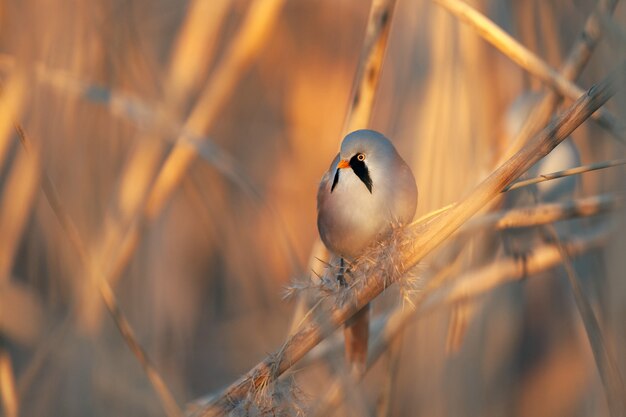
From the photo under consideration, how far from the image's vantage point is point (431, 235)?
1.29 meters

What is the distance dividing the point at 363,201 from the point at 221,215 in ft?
4.01

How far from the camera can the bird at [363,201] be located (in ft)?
5.20

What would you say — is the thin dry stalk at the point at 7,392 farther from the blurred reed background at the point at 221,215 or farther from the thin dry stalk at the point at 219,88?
the thin dry stalk at the point at 219,88

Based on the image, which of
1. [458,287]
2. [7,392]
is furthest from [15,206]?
[458,287]

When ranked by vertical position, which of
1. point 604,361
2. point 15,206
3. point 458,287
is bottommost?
point 604,361

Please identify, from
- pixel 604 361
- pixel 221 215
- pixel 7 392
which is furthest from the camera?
pixel 221 215

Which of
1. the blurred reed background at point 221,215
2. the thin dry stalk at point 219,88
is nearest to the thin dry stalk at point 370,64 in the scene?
the blurred reed background at point 221,215

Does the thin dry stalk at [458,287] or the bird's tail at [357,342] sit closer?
the bird's tail at [357,342]

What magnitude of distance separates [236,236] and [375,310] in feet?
2.03

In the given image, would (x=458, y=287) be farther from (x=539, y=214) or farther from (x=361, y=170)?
(x=361, y=170)

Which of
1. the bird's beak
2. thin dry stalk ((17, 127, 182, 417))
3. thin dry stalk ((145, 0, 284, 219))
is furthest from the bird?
thin dry stalk ((145, 0, 284, 219))

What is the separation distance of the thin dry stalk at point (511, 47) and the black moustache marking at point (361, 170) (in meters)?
0.39

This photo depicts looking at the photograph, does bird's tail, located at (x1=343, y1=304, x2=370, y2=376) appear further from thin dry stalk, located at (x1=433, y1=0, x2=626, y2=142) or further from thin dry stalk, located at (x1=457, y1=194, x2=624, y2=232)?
thin dry stalk, located at (x1=433, y1=0, x2=626, y2=142)

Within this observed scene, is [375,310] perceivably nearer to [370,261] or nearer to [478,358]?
[478,358]
